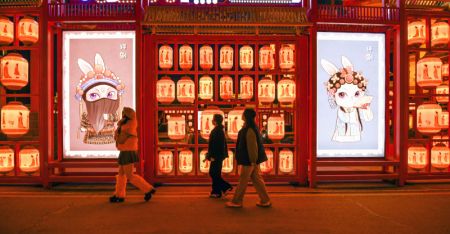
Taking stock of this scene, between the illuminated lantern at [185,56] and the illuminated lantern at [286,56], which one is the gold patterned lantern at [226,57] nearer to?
the illuminated lantern at [185,56]

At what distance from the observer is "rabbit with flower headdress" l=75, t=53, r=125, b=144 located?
9.07 m

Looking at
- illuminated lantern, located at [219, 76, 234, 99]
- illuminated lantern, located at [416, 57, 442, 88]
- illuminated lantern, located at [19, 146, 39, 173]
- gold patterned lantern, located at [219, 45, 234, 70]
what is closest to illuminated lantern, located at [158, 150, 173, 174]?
illuminated lantern, located at [219, 76, 234, 99]

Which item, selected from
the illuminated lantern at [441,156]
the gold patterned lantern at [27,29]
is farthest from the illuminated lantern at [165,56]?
the illuminated lantern at [441,156]

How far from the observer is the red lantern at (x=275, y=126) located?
889 cm

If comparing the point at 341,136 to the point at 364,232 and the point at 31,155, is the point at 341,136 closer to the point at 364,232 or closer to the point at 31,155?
the point at 364,232

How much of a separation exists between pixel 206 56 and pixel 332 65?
2841 millimetres

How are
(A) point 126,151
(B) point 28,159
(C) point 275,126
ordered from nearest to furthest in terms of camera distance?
(A) point 126,151 < (B) point 28,159 < (C) point 275,126

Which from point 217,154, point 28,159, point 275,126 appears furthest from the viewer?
point 275,126

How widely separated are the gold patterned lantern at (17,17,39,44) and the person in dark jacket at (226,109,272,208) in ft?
17.0

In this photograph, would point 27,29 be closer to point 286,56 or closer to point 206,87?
point 206,87

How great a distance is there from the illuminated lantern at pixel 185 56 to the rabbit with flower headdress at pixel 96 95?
144 centimetres

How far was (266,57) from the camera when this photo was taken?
354 inches

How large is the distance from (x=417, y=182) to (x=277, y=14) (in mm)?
5054

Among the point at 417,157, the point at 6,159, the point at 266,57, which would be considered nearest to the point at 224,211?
the point at 266,57
